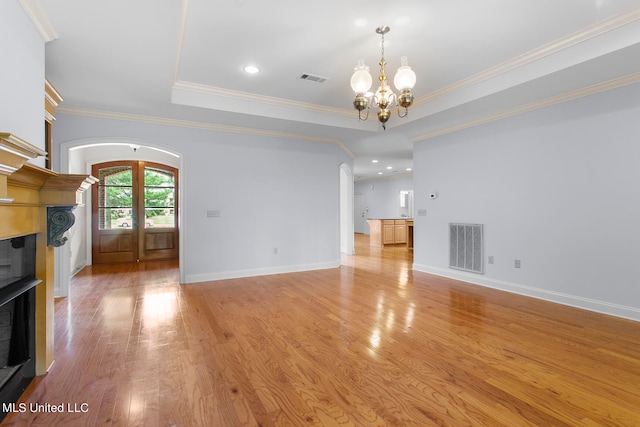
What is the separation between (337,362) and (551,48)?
3740 millimetres

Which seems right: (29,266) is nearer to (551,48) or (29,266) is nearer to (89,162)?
(551,48)

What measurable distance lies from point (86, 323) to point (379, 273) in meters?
4.38

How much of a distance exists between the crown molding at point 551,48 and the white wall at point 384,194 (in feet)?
27.6

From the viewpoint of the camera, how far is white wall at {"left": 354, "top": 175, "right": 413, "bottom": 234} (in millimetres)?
12820

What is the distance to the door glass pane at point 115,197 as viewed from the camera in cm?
691

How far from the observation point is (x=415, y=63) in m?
3.61

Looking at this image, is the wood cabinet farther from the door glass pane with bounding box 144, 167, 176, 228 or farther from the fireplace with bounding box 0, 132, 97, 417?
the fireplace with bounding box 0, 132, 97, 417

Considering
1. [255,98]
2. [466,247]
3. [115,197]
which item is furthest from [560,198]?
[115,197]

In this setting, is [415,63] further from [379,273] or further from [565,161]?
[379,273]

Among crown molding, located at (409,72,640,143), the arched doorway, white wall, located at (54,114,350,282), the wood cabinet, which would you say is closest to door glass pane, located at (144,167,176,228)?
the arched doorway

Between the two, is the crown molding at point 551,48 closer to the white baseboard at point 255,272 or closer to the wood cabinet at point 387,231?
the white baseboard at point 255,272

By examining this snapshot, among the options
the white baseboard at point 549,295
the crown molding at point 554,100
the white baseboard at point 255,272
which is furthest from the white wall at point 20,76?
the white baseboard at point 549,295

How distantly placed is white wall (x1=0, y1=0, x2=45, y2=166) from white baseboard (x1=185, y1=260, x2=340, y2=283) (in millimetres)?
3038

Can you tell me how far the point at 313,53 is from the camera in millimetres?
3359
